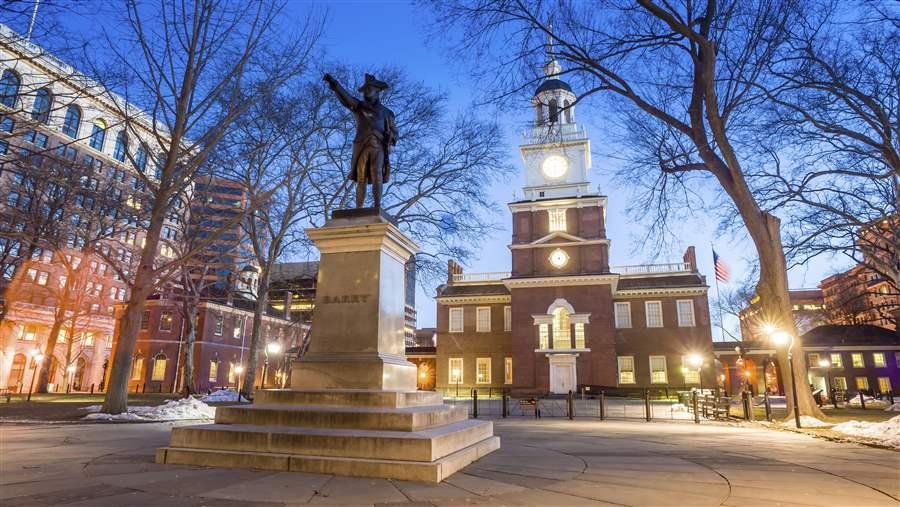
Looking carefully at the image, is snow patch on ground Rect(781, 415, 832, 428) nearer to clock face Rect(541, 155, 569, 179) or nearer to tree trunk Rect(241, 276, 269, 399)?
tree trunk Rect(241, 276, 269, 399)

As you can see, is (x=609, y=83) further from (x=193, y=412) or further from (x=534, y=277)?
(x=534, y=277)

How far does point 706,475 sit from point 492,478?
2414 millimetres

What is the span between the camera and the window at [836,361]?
50.0m

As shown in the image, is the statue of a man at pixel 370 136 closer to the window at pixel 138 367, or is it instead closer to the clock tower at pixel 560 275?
the clock tower at pixel 560 275

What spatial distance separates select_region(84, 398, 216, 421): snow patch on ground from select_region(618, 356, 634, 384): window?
111 ft

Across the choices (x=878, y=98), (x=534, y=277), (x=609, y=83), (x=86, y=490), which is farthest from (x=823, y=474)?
(x=534, y=277)

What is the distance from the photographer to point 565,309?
40.1 metres

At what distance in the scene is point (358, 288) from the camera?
25.0ft

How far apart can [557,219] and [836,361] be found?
34264mm

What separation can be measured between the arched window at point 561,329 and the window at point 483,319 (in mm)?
6904

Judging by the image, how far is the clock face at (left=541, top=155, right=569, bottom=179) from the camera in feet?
148

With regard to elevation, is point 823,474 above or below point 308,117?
below

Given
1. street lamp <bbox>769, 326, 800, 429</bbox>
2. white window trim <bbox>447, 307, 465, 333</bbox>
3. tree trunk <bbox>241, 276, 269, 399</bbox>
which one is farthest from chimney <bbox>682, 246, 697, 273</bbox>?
tree trunk <bbox>241, 276, 269, 399</bbox>

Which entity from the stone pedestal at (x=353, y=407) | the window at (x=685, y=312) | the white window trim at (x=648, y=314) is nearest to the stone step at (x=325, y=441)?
the stone pedestal at (x=353, y=407)
